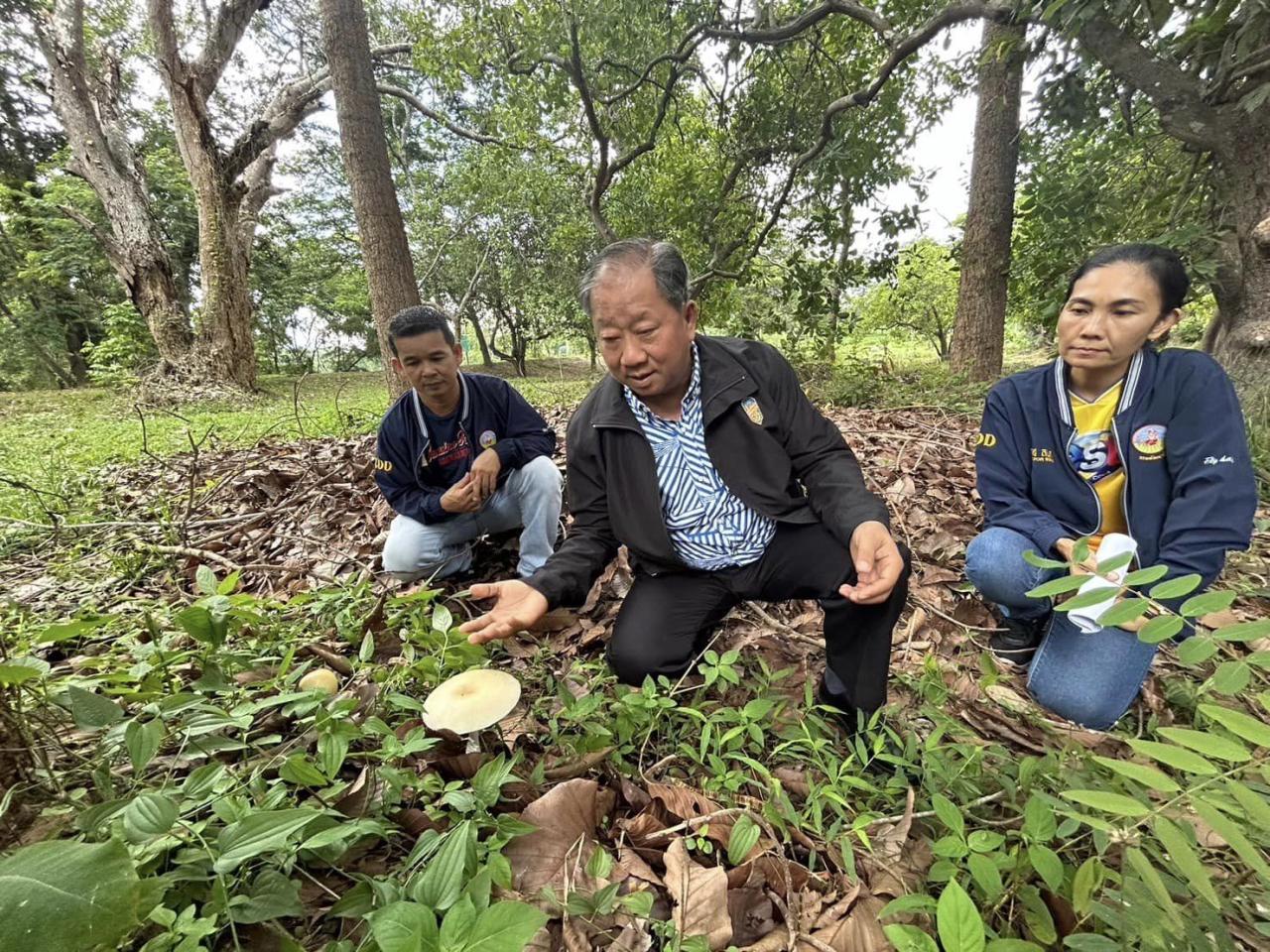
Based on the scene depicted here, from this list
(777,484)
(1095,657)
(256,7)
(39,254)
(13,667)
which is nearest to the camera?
(13,667)

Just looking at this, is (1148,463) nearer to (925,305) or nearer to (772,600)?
(772,600)

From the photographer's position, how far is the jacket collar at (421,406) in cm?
298

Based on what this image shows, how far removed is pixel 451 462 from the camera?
306cm

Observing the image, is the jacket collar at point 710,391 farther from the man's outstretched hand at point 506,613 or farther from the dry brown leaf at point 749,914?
the dry brown leaf at point 749,914

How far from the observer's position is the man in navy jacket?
9.07ft

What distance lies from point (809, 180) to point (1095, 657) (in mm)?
6176

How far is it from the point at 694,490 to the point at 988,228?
5774mm

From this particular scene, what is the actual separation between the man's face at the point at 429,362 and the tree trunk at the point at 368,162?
5.72 feet

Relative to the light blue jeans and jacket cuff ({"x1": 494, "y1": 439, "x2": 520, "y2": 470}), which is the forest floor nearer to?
the light blue jeans

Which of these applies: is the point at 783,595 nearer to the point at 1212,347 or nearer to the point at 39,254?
the point at 1212,347

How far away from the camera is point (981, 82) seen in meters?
5.85

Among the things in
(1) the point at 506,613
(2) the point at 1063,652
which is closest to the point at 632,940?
(1) the point at 506,613

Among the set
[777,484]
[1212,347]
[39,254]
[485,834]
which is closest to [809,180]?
[1212,347]

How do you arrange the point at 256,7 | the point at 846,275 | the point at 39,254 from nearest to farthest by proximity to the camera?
the point at 846,275 → the point at 256,7 → the point at 39,254
